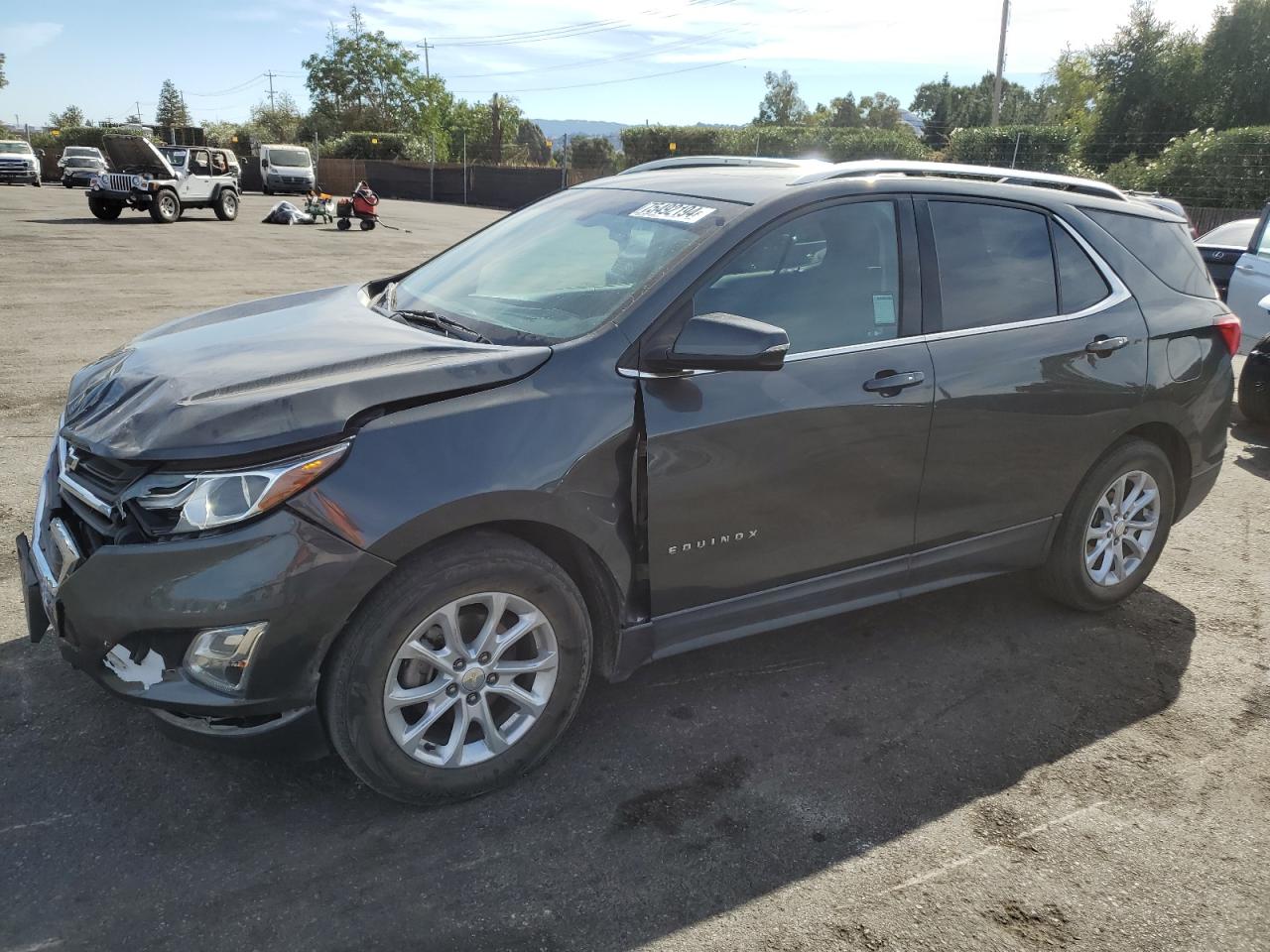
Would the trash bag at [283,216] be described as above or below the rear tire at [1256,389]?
above

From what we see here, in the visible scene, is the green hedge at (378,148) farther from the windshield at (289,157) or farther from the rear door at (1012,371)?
the rear door at (1012,371)

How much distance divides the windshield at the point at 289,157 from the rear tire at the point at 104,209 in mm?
20144

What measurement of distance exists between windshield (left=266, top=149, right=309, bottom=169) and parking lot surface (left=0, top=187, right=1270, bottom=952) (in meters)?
43.9

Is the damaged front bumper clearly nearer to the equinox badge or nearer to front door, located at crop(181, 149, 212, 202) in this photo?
the equinox badge

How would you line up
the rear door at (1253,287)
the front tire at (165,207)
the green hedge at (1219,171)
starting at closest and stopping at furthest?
1. the rear door at (1253,287)
2. the green hedge at (1219,171)
3. the front tire at (165,207)

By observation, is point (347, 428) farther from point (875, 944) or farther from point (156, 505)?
point (875, 944)

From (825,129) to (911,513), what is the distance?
35.7 metres

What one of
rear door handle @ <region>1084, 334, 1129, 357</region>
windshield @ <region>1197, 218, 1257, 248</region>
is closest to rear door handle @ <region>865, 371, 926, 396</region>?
rear door handle @ <region>1084, 334, 1129, 357</region>

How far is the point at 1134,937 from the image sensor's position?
8.41 ft

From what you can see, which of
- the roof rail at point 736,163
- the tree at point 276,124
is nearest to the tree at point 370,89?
the tree at point 276,124

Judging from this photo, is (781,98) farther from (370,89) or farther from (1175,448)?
(1175,448)

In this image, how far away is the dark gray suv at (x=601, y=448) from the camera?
2.57m

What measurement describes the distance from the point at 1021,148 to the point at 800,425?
2660 cm

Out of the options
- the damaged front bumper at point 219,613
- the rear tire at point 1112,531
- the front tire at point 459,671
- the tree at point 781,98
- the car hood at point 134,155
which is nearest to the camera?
the damaged front bumper at point 219,613
